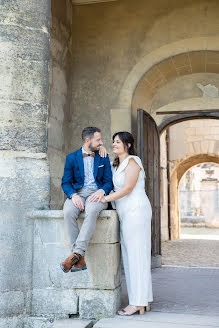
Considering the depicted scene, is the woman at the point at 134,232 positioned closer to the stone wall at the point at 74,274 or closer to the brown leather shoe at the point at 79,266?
the stone wall at the point at 74,274

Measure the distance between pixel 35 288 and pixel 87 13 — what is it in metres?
4.72

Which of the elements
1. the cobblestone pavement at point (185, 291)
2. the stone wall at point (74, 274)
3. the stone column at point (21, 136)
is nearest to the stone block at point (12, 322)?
the stone column at point (21, 136)

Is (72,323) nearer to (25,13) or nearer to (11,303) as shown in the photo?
(11,303)

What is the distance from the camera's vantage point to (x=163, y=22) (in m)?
6.03

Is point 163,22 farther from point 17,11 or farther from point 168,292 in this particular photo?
point 168,292

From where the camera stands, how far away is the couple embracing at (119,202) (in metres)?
3.13

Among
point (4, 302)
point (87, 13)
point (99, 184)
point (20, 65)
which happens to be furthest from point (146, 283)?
point (87, 13)

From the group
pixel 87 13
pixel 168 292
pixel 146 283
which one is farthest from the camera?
pixel 87 13

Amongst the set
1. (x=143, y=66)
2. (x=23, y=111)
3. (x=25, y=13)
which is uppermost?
(x=143, y=66)

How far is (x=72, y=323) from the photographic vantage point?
3092 millimetres

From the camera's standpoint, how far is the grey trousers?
2.99 meters

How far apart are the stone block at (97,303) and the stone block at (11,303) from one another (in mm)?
538

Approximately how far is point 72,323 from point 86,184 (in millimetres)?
1163

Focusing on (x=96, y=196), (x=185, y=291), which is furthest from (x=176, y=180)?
(x=96, y=196)
